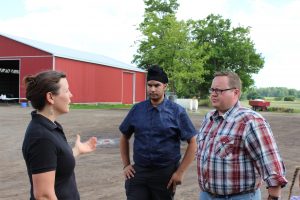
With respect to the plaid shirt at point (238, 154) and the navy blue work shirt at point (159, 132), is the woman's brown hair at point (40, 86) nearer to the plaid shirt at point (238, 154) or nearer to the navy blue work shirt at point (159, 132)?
the plaid shirt at point (238, 154)

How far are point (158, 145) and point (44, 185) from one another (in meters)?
1.87

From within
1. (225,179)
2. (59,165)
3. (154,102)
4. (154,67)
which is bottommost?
(225,179)

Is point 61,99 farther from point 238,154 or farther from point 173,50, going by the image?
point 173,50

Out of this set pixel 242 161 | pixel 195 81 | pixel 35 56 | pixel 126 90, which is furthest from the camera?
pixel 195 81

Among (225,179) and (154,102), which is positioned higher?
(154,102)

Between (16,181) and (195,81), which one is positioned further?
(195,81)

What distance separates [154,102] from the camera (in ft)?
14.3

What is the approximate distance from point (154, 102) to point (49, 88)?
1.83m

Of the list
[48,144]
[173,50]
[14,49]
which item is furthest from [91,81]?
[48,144]

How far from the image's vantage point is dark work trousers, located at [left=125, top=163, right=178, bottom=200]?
13.9 ft

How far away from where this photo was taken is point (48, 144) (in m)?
2.52

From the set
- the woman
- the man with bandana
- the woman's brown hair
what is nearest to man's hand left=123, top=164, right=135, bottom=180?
the man with bandana

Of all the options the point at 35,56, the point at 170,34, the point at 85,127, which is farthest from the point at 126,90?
the point at 85,127

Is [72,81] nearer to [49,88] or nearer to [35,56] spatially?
[35,56]
